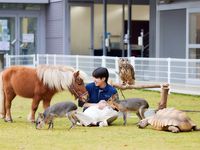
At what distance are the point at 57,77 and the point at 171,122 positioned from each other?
201 cm

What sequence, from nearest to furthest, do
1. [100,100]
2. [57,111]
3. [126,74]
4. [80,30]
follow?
[57,111], [100,100], [126,74], [80,30]

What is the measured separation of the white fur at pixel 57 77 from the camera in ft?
33.1

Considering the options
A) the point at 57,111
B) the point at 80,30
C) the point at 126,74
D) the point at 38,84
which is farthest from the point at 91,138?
the point at 80,30

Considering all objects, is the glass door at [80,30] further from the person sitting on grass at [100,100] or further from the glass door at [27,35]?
the person sitting on grass at [100,100]

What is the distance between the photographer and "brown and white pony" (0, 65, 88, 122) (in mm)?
10094

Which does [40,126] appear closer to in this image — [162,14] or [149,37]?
[162,14]

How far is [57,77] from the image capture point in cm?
1012

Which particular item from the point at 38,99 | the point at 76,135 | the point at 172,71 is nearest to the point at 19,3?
the point at 172,71

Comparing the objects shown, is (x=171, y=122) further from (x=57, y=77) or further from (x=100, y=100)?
(x=57, y=77)

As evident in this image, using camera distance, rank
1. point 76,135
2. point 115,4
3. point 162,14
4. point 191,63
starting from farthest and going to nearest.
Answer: point 115,4, point 162,14, point 191,63, point 76,135

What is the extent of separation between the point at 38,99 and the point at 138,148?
3.01 meters

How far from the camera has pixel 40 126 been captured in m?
9.44

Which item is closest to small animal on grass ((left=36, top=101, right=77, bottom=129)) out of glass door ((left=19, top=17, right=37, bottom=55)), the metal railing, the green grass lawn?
the green grass lawn

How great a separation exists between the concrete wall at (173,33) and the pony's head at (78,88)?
9484mm
